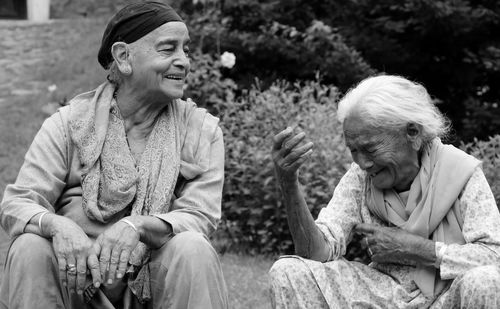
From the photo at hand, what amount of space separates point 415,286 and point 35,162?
1.54m

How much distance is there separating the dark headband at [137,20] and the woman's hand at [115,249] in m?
0.83

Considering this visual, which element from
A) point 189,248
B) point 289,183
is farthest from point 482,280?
point 189,248

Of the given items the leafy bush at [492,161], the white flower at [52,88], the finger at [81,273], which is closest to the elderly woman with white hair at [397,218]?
the finger at [81,273]

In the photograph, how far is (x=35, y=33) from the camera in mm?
13438

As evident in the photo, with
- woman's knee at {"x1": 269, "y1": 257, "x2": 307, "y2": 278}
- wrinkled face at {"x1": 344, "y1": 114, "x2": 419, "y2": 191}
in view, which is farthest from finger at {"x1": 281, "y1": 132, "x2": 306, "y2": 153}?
woman's knee at {"x1": 269, "y1": 257, "x2": 307, "y2": 278}

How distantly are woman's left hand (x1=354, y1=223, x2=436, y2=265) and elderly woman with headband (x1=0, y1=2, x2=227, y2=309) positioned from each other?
609 mm

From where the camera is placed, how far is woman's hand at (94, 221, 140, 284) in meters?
3.65

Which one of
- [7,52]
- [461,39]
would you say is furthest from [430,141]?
[7,52]

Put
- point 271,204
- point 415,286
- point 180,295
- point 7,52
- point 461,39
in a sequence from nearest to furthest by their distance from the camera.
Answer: point 180,295 → point 415,286 → point 271,204 → point 461,39 → point 7,52

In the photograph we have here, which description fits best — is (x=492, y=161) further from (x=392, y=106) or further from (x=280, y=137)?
(x=280, y=137)

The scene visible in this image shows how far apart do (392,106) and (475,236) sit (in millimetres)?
569

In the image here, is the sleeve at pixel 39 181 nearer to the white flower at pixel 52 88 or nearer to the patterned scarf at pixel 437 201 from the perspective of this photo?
the patterned scarf at pixel 437 201

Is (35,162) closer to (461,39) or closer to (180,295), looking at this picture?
(180,295)

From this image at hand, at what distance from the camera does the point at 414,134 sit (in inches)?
153
